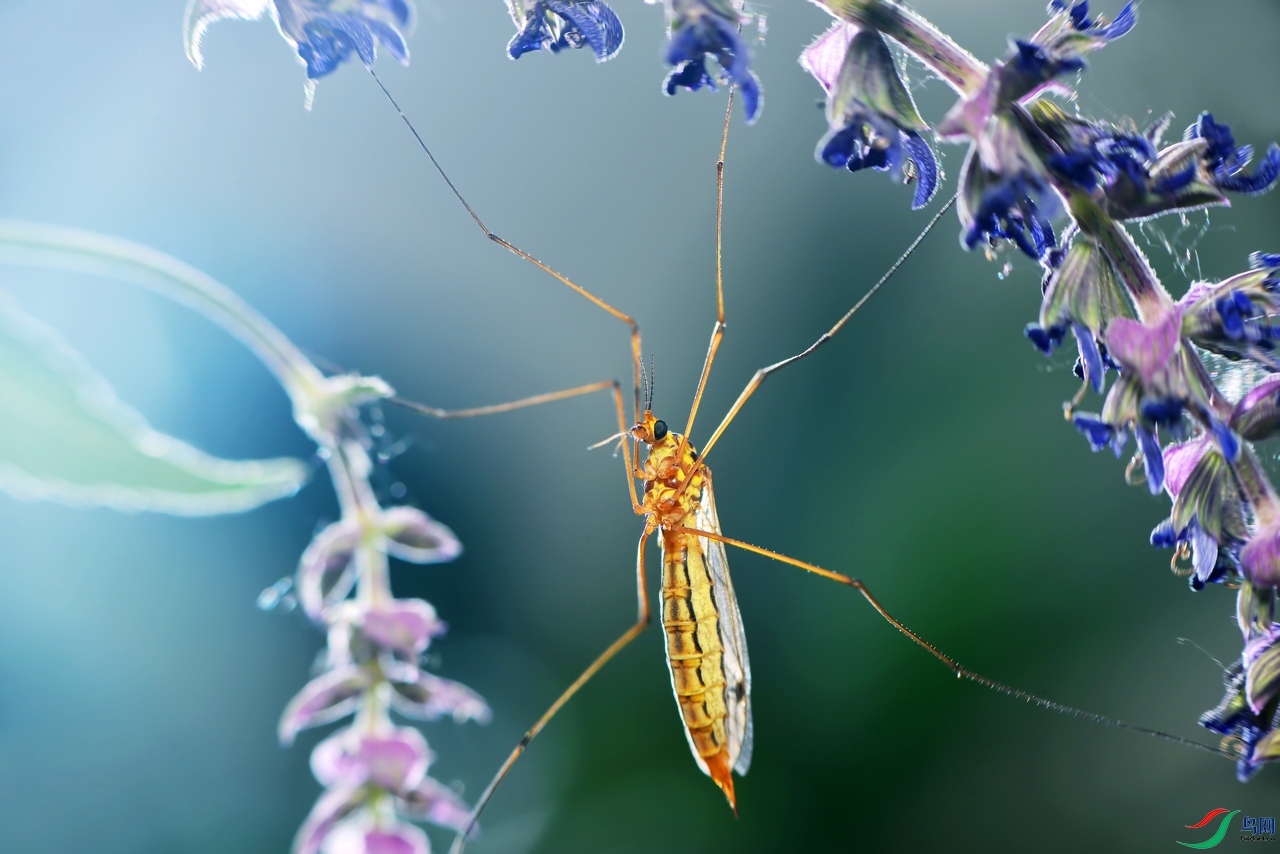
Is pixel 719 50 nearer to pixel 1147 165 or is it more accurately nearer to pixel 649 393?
pixel 1147 165

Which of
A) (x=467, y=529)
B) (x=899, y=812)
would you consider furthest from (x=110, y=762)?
(x=899, y=812)

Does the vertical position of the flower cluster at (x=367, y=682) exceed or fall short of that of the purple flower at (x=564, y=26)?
it falls short

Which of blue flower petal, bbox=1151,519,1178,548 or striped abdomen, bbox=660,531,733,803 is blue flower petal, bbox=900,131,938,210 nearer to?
blue flower petal, bbox=1151,519,1178,548

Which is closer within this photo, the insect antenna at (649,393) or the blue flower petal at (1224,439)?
the blue flower petal at (1224,439)

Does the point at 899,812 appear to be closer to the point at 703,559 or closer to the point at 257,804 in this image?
the point at 703,559

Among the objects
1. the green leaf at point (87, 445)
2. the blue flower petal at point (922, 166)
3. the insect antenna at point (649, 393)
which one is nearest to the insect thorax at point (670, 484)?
the insect antenna at point (649, 393)

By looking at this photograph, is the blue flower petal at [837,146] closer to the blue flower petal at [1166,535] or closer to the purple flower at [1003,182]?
the purple flower at [1003,182]

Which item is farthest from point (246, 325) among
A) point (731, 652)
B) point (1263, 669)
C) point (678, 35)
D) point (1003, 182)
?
point (731, 652)
